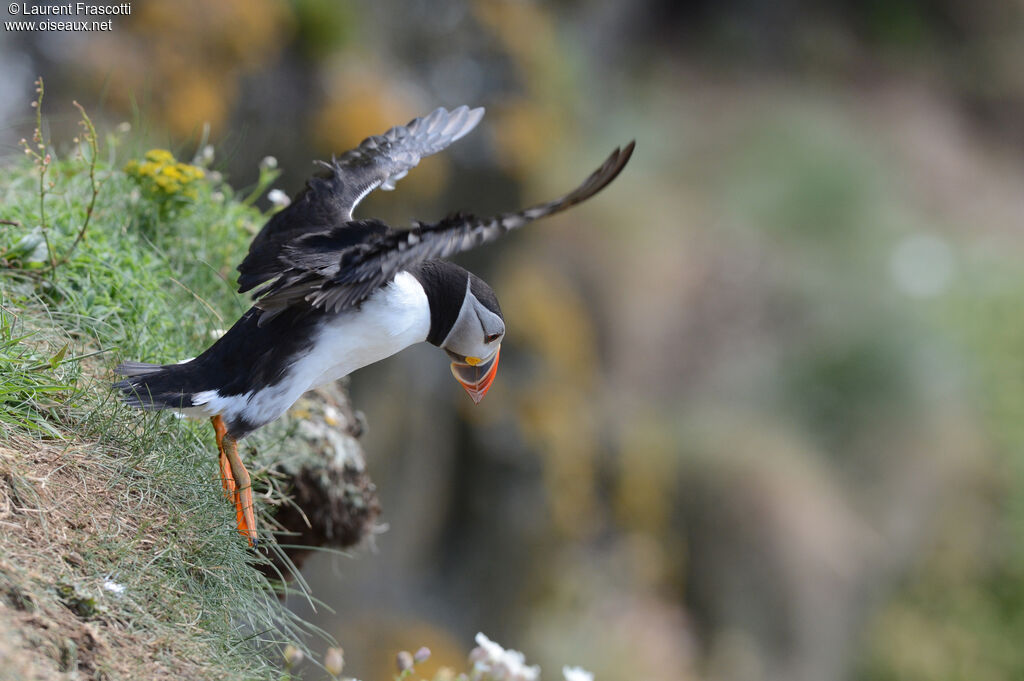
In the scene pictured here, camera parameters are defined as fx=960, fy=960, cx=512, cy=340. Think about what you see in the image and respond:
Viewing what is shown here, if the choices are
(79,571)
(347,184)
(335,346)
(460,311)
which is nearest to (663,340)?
(347,184)

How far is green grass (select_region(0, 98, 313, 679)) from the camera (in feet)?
6.97

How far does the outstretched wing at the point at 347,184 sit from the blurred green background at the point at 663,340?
0.93 meters

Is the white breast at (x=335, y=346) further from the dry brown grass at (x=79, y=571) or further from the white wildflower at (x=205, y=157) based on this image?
the white wildflower at (x=205, y=157)

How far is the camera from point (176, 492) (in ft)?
8.23

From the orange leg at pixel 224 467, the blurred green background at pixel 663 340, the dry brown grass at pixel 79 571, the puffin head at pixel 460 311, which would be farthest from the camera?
the blurred green background at pixel 663 340

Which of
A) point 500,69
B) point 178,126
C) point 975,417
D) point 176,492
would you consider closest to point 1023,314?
point 975,417

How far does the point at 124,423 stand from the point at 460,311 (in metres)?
0.96

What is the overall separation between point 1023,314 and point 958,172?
11.5ft

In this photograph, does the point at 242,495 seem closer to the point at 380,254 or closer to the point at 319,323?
the point at 319,323

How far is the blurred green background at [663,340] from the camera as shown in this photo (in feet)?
18.6

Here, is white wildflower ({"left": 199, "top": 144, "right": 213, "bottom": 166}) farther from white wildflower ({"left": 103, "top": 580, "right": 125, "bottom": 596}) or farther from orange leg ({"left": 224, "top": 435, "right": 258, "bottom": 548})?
white wildflower ({"left": 103, "top": 580, "right": 125, "bottom": 596})

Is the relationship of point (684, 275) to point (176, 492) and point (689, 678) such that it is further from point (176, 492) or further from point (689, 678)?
point (176, 492)

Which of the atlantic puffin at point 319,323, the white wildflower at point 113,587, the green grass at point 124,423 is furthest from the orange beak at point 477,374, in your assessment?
the white wildflower at point 113,587

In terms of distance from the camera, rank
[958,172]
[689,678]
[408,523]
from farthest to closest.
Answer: [958,172] → [689,678] → [408,523]
